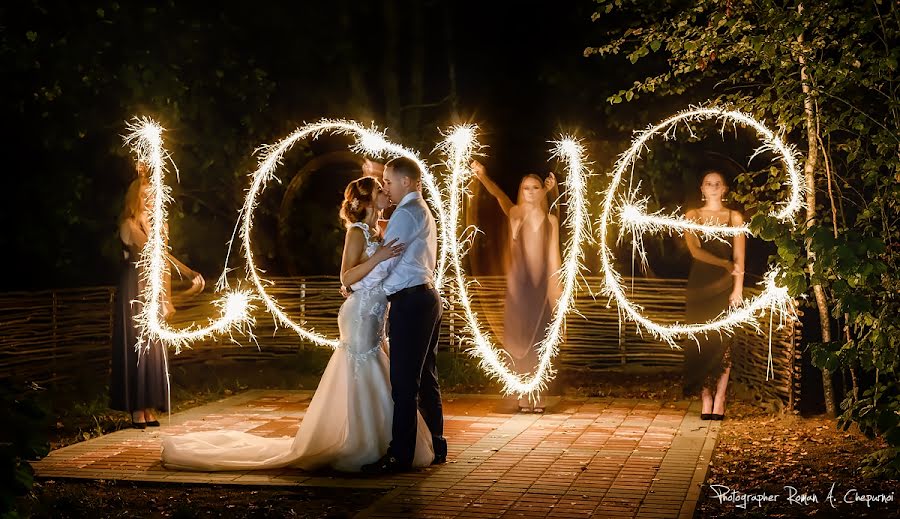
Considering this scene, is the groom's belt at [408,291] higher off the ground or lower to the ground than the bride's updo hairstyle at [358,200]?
lower

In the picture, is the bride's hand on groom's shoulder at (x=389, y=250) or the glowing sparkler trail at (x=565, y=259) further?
the glowing sparkler trail at (x=565, y=259)

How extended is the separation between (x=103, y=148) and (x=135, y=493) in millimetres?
7431

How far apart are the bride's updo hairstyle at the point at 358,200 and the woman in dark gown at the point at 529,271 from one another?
7.81ft

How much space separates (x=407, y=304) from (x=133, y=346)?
304 centimetres

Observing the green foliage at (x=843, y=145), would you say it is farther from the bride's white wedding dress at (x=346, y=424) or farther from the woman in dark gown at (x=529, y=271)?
the bride's white wedding dress at (x=346, y=424)

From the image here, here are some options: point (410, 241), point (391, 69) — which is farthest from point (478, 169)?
point (391, 69)

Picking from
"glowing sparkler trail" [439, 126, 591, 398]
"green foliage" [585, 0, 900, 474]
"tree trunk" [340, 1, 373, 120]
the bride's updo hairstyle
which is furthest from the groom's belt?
"tree trunk" [340, 1, 373, 120]

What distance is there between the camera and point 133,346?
9.27m

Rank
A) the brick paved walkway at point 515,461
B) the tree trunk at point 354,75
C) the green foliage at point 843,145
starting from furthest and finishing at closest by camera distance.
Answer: the tree trunk at point 354,75
the green foliage at point 843,145
the brick paved walkway at point 515,461

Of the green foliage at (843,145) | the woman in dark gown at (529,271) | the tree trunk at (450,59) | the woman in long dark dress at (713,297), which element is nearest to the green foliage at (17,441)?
the green foliage at (843,145)

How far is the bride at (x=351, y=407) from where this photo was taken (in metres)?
7.48

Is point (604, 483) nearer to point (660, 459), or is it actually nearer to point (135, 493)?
point (660, 459)

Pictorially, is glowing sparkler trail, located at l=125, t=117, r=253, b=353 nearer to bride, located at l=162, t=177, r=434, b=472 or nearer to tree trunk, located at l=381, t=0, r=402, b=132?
bride, located at l=162, t=177, r=434, b=472

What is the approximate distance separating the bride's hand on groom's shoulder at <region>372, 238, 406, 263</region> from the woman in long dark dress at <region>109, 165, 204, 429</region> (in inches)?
102
